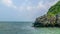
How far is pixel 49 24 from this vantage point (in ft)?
333

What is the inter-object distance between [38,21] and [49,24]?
229 inches

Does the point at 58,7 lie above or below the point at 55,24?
above

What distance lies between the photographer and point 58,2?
13762 centimetres

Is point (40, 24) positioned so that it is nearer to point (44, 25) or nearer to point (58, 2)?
point (44, 25)

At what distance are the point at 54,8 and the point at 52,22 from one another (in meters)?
31.4

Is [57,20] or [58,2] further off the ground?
[58,2]

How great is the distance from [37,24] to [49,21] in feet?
25.1

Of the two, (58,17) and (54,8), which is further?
(54,8)

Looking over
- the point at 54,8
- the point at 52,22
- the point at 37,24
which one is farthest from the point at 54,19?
the point at 54,8

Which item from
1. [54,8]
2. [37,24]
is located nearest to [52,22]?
[37,24]

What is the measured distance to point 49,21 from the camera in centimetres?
10181

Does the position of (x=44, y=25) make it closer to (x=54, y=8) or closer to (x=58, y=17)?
(x=58, y=17)

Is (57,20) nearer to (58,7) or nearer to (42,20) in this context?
(42,20)

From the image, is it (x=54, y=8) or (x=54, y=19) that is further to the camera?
(x=54, y=8)
